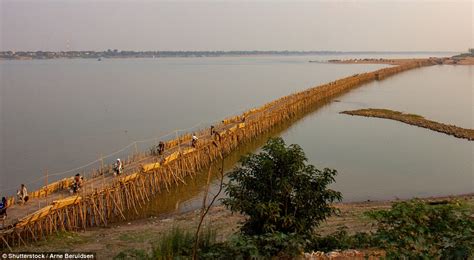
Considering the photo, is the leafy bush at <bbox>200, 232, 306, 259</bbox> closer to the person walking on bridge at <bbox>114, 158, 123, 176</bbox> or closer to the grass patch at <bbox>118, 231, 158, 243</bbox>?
the grass patch at <bbox>118, 231, 158, 243</bbox>

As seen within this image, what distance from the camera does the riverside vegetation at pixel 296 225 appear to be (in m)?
6.91

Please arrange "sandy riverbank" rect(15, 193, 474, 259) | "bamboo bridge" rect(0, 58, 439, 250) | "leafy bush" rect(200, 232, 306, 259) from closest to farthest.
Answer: "leafy bush" rect(200, 232, 306, 259) < "sandy riverbank" rect(15, 193, 474, 259) < "bamboo bridge" rect(0, 58, 439, 250)

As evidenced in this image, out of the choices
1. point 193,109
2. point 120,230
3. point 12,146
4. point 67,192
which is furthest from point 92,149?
point 193,109

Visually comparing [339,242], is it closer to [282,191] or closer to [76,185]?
[282,191]

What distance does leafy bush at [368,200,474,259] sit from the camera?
6.70m

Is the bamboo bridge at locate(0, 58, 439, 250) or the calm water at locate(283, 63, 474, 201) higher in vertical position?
the bamboo bridge at locate(0, 58, 439, 250)

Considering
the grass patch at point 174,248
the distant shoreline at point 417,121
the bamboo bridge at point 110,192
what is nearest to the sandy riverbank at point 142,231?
the bamboo bridge at point 110,192

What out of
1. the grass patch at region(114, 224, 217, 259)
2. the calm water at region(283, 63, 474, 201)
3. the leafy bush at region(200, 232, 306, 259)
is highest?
the leafy bush at region(200, 232, 306, 259)

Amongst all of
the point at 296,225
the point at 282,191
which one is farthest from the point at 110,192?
the point at 296,225

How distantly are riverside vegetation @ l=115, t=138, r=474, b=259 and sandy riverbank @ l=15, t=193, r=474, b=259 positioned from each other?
2.61 meters

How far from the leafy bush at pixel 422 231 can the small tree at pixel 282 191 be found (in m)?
1.26

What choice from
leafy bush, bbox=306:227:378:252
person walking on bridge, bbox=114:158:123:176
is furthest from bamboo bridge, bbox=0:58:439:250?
leafy bush, bbox=306:227:378:252

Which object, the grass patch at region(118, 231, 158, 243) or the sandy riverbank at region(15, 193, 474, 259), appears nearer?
the sandy riverbank at region(15, 193, 474, 259)

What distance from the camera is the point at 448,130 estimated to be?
3375 centimetres
